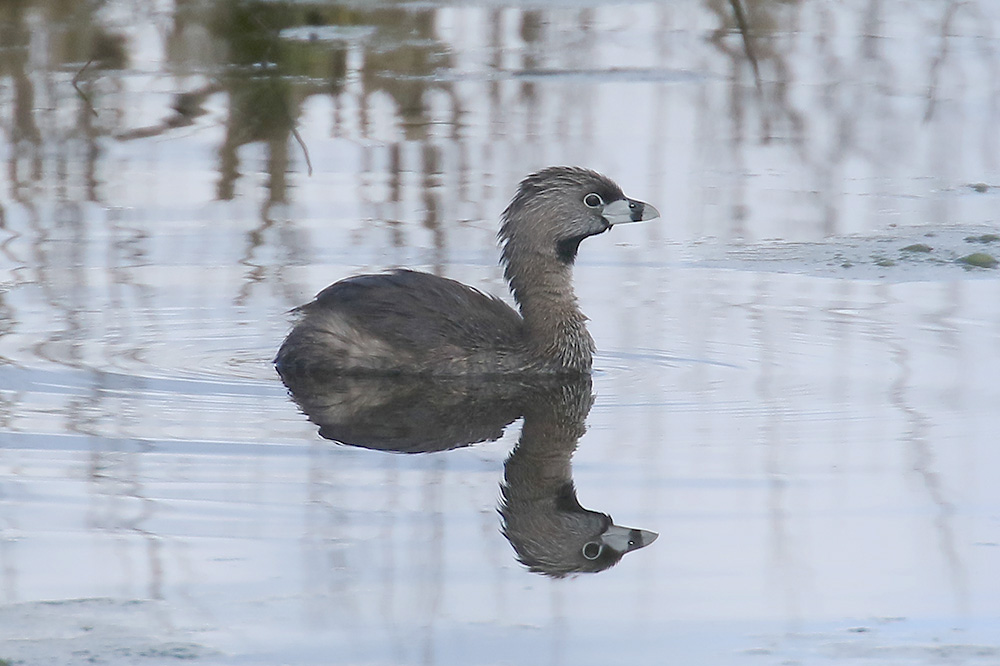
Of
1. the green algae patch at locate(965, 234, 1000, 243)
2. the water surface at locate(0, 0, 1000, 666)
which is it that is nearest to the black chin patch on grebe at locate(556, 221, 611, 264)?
the water surface at locate(0, 0, 1000, 666)

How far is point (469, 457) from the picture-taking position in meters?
6.13

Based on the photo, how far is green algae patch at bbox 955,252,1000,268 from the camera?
8523mm

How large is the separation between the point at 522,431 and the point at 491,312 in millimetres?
1146

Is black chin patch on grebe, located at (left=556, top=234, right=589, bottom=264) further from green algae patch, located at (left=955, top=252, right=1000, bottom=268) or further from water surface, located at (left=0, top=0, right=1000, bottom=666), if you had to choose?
green algae patch, located at (left=955, top=252, right=1000, bottom=268)

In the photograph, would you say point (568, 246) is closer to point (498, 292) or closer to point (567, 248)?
point (567, 248)

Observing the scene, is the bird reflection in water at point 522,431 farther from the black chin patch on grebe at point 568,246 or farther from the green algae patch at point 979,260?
the green algae patch at point 979,260

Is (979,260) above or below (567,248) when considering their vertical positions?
below

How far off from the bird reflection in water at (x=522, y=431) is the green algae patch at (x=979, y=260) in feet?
6.92

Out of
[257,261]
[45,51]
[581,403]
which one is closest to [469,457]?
[581,403]

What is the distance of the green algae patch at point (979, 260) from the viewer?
28.0 feet

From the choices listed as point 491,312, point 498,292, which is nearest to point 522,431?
point 491,312

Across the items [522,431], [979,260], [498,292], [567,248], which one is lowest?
[522,431]

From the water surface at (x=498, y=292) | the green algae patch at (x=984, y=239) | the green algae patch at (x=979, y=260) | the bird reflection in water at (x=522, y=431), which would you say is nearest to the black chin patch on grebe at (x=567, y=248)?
the water surface at (x=498, y=292)

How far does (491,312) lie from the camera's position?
7.68m
